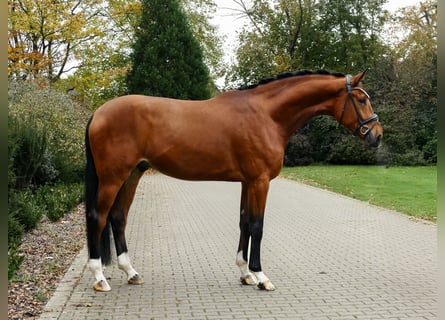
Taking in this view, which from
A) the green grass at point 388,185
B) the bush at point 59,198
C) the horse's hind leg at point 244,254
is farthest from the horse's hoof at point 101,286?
the green grass at point 388,185

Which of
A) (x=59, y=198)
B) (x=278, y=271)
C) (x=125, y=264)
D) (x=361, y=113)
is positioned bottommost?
(x=278, y=271)

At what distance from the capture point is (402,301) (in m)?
4.95

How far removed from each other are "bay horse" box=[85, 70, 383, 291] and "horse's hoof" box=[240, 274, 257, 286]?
0.04 feet

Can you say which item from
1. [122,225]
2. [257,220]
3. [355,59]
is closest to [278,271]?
[257,220]

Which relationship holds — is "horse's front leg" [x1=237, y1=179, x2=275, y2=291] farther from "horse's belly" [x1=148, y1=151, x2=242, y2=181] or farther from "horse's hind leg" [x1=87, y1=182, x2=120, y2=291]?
"horse's hind leg" [x1=87, y1=182, x2=120, y2=291]

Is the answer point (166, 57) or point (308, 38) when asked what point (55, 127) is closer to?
point (166, 57)

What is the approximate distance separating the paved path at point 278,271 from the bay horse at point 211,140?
1.42ft

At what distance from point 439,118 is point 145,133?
14.5 ft

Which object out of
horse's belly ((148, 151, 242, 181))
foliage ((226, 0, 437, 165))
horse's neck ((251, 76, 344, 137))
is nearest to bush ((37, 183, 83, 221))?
horse's belly ((148, 151, 242, 181))

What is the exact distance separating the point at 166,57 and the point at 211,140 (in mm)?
20598

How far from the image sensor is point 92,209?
5.26 m

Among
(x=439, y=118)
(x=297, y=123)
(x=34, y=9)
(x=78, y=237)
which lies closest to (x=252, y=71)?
(x=34, y=9)

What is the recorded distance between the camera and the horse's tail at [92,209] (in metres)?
5.22

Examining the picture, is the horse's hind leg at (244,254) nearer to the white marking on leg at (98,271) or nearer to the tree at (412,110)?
the white marking on leg at (98,271)
